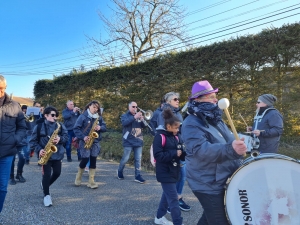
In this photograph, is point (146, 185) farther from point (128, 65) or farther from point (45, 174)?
point (128, 65)

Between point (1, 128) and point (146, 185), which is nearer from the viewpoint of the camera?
point (1, 128)

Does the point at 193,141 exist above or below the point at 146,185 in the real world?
above

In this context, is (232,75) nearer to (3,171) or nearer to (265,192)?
(265,192)

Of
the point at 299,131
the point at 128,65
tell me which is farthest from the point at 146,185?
the point at 128,65

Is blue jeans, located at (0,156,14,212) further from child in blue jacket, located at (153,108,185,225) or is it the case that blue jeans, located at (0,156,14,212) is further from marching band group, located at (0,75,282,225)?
child in blue jacket, located at (153,108,185,225)

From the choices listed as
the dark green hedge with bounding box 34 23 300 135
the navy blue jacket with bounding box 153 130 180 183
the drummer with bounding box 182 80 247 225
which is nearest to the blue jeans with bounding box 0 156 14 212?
the navy blue jacket with bounding box 153 130 180 183

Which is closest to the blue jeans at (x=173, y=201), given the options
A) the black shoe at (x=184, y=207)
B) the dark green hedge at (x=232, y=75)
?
the black shoe at (x=184, y=207)

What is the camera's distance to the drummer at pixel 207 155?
2.28m

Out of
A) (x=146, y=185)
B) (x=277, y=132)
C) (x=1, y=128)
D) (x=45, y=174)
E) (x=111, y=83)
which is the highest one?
(x=111, y=83)

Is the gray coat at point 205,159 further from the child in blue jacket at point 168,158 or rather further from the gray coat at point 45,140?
the gray coat at point 45,140

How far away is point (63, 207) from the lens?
461 cm

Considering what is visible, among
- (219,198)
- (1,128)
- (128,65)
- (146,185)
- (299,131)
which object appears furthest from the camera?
(128,65)

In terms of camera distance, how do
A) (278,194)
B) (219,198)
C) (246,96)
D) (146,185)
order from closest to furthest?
(278,194), (219,198), (146,185), (246,96)

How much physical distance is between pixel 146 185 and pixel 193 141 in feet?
12.8
